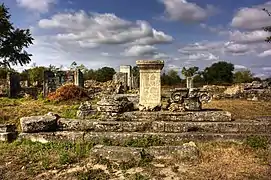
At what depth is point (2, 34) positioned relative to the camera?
102 feet

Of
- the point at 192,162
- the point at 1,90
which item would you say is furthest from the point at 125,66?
the point at 192,162

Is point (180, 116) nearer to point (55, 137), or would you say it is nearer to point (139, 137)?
point (139, 137)

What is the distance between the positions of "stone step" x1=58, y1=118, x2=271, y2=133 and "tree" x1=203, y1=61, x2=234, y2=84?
37956 millimetres

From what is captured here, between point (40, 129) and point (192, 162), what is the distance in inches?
160

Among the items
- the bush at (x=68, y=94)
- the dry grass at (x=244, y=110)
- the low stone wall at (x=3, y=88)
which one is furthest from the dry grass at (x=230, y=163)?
the low stone wall at (x=3, y=88)

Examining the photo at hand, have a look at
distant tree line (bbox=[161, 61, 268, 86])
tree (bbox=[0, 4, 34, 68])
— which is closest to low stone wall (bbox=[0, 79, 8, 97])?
tree (bbox=[0, 4, 34, 68])

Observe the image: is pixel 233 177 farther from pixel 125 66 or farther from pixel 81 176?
pixel 125 66

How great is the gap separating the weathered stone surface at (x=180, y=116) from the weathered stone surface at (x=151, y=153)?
2012 millimetres

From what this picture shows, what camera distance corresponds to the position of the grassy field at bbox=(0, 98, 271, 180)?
5086 mm

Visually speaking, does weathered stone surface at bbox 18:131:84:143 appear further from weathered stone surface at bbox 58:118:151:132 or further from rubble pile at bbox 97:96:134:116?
rubble pile at bbox 97:96:134:116

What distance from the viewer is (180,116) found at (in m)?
8.09

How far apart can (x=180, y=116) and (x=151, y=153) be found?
2.39 metres

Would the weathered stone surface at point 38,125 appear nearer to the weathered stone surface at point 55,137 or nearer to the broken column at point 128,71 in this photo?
the weathered stone surface at point 55,137

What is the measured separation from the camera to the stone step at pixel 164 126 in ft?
24.0
